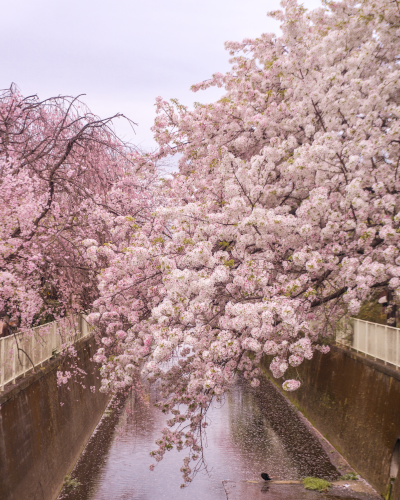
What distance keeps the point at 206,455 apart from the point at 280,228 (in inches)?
396

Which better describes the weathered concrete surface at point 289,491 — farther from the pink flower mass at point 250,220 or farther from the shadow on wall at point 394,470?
the pink flower mass at point 250,220

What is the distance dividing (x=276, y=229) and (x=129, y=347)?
3579 millimetres

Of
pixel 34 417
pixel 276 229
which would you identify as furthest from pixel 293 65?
pixel 34 417

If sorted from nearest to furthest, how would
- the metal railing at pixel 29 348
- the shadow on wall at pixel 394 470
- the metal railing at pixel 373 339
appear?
the metal railing at pixel 29 348
the shadow on wall at pixel 394 470
the metal railing at pixel 373 339

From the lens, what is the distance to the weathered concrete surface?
1039 centimetres

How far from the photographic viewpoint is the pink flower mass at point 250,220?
680cm

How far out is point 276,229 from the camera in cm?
710

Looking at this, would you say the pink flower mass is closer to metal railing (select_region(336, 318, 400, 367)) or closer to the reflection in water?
the reflection in water

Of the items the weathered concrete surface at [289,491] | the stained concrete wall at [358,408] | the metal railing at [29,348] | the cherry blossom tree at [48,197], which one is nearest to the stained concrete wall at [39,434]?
the metal railing at [29,348]

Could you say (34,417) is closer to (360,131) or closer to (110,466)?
(110,466)

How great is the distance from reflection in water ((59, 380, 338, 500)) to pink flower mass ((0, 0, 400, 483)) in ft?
9.32

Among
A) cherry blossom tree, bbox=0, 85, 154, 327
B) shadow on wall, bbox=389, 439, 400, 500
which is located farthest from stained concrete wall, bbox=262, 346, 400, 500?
cherry blossom tree, bbox=0, 85, 154, 327

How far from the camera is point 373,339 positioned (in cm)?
1270

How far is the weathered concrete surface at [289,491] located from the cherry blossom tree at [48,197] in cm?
609
